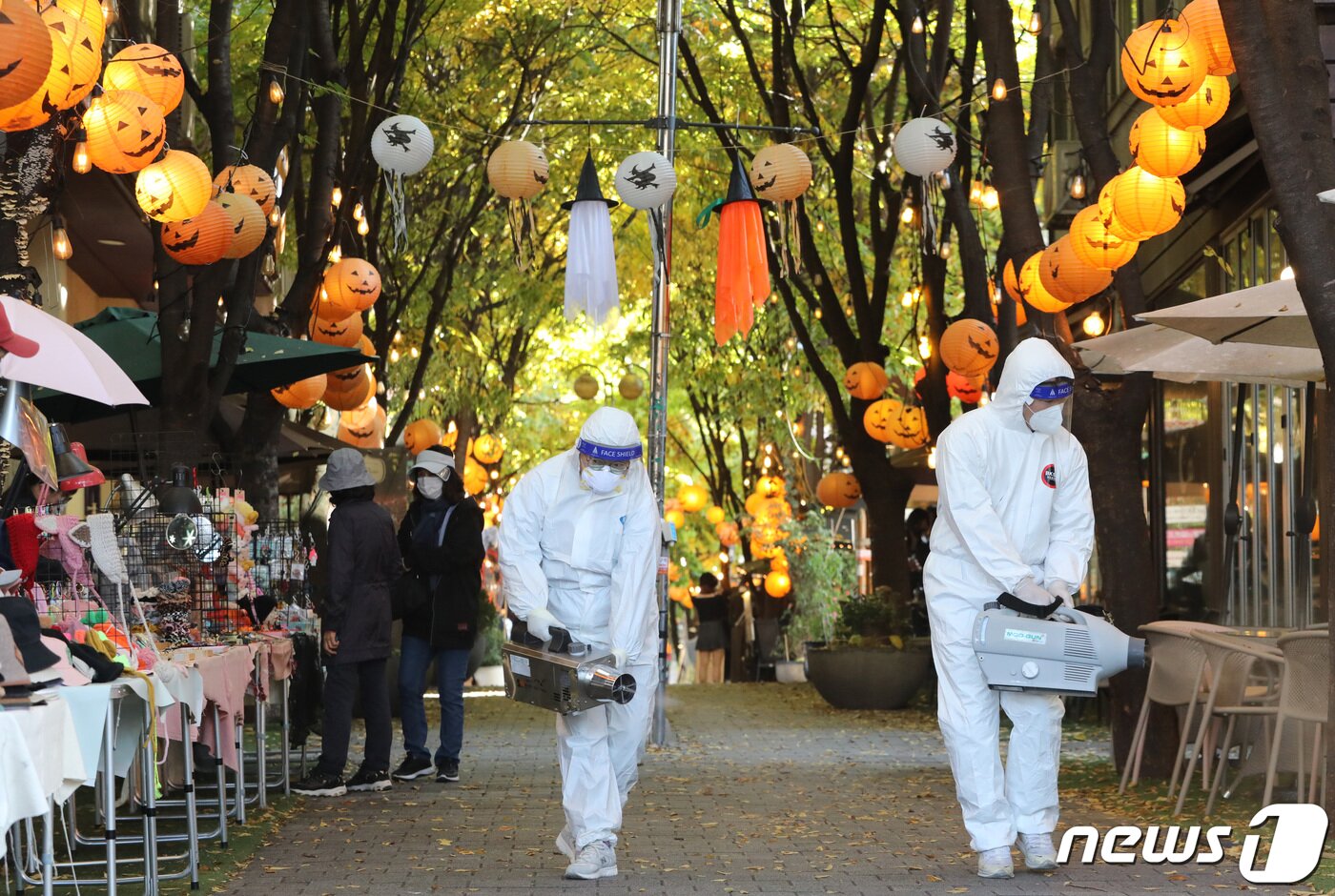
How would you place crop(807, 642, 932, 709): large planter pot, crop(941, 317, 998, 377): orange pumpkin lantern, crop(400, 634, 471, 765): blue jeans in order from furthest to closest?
crop(807, 642, 932, 709): large planter pot, crop(941, 317, 998, 377): orange pumpkin lantern, crop(400, 634, 471, 765): blue jeans

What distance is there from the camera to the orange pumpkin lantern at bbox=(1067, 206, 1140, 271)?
11188 millimetres

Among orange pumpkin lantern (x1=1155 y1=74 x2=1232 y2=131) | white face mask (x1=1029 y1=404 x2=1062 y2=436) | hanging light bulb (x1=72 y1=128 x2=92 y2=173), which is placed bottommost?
white face mask (x1=1029 y1=404 x2=1062 y2=436)

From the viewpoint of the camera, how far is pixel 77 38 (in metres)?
7.96

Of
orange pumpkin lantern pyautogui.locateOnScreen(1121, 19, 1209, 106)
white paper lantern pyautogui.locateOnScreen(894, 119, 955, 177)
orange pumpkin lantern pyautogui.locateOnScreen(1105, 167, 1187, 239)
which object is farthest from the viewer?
white paper lantern pyautogui.locateOnScreen(894, 119, 955, 177)

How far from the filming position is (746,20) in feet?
74.1

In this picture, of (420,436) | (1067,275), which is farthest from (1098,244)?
(420,436)

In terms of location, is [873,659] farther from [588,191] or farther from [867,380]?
[588,191]

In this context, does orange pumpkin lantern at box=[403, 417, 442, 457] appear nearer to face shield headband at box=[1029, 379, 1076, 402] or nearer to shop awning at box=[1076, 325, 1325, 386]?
shop awning at box=[1076, 325, 1325, 386]

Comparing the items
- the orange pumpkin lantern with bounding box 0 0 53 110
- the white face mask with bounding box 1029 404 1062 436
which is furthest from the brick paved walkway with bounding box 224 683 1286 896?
the orange pumpkin lantern with bounding box 0 0 53 110

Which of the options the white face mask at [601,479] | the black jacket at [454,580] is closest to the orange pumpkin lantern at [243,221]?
the black jacket at [454,580]

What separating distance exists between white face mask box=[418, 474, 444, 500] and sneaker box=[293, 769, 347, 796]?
6.40 feet

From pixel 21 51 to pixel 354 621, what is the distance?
4902mm

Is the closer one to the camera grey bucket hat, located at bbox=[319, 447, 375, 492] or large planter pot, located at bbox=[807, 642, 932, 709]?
grey bucket hat, located at bbox=[319, 447, 375, 492]

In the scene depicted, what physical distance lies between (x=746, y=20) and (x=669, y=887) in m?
16.6
